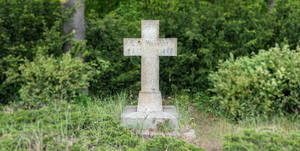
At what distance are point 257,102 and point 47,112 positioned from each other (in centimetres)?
336

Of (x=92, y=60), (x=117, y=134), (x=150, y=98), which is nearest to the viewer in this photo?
(x=117, y=134)

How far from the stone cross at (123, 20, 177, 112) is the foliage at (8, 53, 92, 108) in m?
1.06

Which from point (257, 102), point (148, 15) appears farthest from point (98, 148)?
point (148, 15)

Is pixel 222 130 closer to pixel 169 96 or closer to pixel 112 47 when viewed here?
pixel 169 96

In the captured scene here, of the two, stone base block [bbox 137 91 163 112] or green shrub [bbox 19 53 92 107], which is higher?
green shrub [bbox 19 53 92 107]

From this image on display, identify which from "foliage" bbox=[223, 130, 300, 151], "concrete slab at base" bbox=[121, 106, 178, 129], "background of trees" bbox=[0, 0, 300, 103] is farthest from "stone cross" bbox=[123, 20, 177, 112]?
"foliage" bbox=[223, 130, 300, 151]

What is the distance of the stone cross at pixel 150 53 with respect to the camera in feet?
17.9

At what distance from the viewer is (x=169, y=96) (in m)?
7.12

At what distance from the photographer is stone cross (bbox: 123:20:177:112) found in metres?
5.46

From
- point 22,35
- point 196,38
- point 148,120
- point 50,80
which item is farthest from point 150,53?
point 22,35

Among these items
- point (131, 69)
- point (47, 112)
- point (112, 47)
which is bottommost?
point (47, 112)

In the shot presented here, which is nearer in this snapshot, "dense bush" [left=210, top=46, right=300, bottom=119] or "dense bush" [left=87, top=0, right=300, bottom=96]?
"dense bush" [left=210, top=46, right=300, bottom=119]

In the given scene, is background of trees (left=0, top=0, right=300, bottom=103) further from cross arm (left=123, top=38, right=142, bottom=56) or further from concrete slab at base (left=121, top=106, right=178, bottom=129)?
concrete slab at base (left=121, top=106, right=178, bottom=129)

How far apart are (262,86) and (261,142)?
1957 mm
